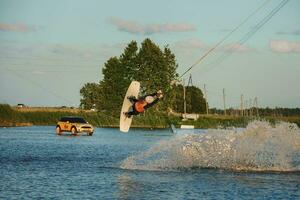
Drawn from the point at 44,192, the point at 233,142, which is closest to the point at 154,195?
the point at 44,192

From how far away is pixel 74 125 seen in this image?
2279 inches

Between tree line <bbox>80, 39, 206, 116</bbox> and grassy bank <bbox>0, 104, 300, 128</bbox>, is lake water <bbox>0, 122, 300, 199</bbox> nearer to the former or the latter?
grassy bank <bbox>0, 104, 300, 128</bbox>

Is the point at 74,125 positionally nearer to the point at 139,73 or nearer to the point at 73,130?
the point at 73,130

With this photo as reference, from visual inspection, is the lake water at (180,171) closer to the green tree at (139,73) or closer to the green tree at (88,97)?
the green tree at (139,73)

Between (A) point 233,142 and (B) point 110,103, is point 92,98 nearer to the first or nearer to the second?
(B) point 110,103

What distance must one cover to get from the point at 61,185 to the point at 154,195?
3.60m

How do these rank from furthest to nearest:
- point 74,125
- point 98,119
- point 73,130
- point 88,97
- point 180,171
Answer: point 88,97 → point 98,119 → point 73,130 → point 74,125 → point 180,171

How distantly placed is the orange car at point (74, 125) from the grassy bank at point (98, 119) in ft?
68.3

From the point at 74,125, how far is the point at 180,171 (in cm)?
3323

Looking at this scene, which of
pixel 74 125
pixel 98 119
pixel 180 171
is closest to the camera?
pixel 180 171

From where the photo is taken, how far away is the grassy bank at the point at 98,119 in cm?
8368

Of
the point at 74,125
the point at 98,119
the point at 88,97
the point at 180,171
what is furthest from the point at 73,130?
Result: the point at 88,97

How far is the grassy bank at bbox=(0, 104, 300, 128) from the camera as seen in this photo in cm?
8368

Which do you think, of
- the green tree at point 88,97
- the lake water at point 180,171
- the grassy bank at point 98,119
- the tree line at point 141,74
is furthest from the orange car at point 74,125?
the green tree at point 88,97
